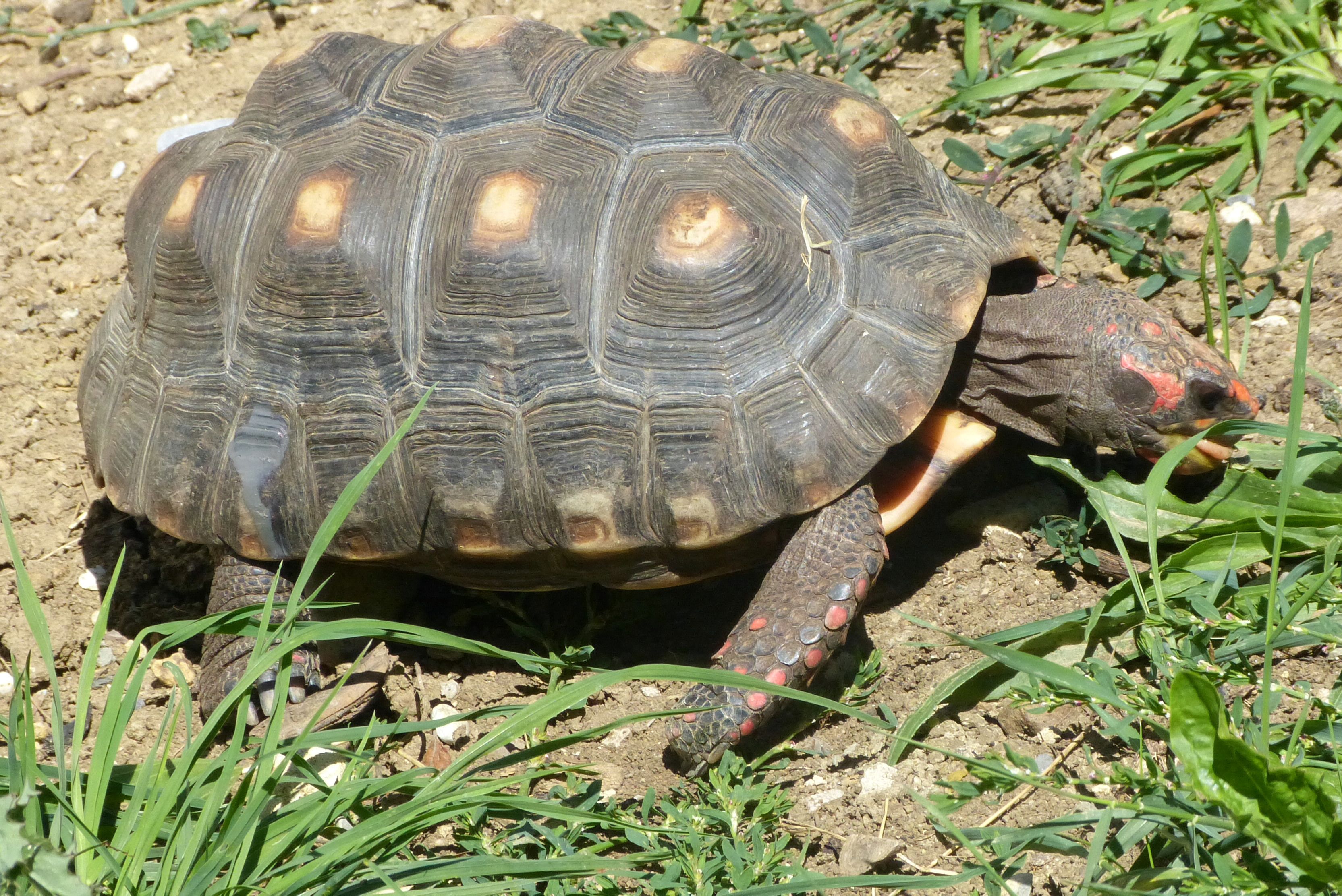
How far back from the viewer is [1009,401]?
11.3ft

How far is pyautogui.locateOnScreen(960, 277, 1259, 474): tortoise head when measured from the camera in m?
3.14

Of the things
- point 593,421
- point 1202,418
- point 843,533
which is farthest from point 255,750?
point 1202,418

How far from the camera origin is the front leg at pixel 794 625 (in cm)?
295

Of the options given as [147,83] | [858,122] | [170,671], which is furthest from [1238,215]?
[147,83]

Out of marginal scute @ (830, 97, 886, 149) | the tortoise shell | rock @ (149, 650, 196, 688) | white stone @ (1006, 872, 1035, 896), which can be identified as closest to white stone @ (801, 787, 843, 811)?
white stone @ (1006, 872, 1035, 896)

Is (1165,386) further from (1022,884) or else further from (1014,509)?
(1022,884)

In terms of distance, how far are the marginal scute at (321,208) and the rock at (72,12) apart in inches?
144

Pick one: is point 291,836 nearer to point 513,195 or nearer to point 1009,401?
point 513,195

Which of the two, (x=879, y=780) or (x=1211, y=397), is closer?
(x=879, y=780)

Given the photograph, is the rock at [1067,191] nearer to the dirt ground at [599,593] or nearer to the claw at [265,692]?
the dirt ground at [599,593]

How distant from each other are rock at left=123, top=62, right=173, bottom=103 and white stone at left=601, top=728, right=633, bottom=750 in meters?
4.08

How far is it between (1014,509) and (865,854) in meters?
1.29

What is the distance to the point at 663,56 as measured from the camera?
10.8ft

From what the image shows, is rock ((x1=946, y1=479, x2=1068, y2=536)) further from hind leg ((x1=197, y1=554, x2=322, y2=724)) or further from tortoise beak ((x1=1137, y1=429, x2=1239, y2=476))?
hind leg ((x1=197, y1=554, x2=322, y2=724))
